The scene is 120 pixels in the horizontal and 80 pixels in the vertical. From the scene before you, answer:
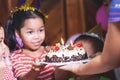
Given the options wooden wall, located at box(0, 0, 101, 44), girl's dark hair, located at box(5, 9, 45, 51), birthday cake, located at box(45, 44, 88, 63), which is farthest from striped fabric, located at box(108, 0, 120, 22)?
wooden wall, located at box(0, 0, 101, 44)

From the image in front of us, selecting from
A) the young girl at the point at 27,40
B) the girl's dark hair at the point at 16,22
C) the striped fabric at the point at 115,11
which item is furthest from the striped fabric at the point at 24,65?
the striped fabric at the point at 115,11

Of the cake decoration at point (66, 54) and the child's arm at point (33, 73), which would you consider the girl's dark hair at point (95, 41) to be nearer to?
the cake decoration at point (66, 54)

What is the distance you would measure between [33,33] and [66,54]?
0.29 meters

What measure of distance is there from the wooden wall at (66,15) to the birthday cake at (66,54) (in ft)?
4.98

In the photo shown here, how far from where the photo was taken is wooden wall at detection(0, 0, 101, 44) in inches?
124

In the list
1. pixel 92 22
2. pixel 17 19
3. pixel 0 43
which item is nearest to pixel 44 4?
pixel 92 22

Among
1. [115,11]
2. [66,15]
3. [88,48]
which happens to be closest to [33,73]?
[88,48]

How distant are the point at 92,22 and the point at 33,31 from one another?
1.54 meters

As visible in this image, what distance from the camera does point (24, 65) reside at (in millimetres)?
1806

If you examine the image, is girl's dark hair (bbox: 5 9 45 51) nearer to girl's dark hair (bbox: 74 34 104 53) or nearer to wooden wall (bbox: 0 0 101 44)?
girl's dark hair (bbox: 74 34 104 53)

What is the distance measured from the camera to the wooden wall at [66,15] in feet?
10.3

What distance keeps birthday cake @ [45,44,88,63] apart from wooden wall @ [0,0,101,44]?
4.98 feet

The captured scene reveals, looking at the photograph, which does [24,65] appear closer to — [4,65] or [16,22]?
[4,65]

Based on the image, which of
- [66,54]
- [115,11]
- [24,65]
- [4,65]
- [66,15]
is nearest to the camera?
[115,11]
